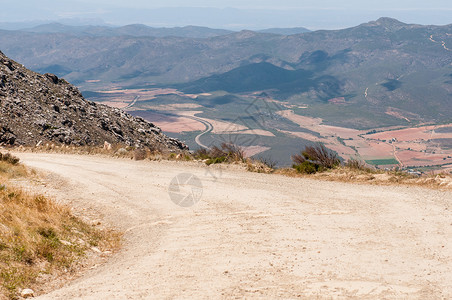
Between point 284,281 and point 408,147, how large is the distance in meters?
126

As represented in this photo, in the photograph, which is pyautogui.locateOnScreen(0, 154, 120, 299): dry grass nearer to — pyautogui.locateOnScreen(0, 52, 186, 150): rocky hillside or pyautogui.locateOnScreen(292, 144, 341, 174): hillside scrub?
pyautogui.locateOnScreen(292, 144, 341, 174): hillside scrub

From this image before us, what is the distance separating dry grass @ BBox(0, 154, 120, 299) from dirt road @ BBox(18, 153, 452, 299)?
81cm

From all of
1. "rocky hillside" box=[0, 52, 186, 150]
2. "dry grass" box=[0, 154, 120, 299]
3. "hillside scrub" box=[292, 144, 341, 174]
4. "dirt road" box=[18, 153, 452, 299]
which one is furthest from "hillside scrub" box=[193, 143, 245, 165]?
"dry grass" box=[0, 154, 120, 299]

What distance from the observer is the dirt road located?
27.1 feet

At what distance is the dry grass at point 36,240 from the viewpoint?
9000 millimetres

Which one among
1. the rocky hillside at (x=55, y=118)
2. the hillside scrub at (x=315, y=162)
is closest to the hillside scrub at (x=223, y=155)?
the hillside scrub at (x=315, y=162)

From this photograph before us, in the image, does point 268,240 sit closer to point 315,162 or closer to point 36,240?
point 36,240

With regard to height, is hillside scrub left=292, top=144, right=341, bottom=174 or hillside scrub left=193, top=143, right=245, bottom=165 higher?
hillside scrub left=292, top=144, right=341, bottom=174

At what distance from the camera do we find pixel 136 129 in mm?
40562

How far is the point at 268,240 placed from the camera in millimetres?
10992

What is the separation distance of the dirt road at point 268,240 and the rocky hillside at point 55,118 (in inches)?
596

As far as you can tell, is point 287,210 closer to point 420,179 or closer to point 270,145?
Result: point 420,179

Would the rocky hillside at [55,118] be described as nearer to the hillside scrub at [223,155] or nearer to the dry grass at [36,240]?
the hillside scrub at [223,155]

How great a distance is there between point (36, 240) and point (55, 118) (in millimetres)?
27207
